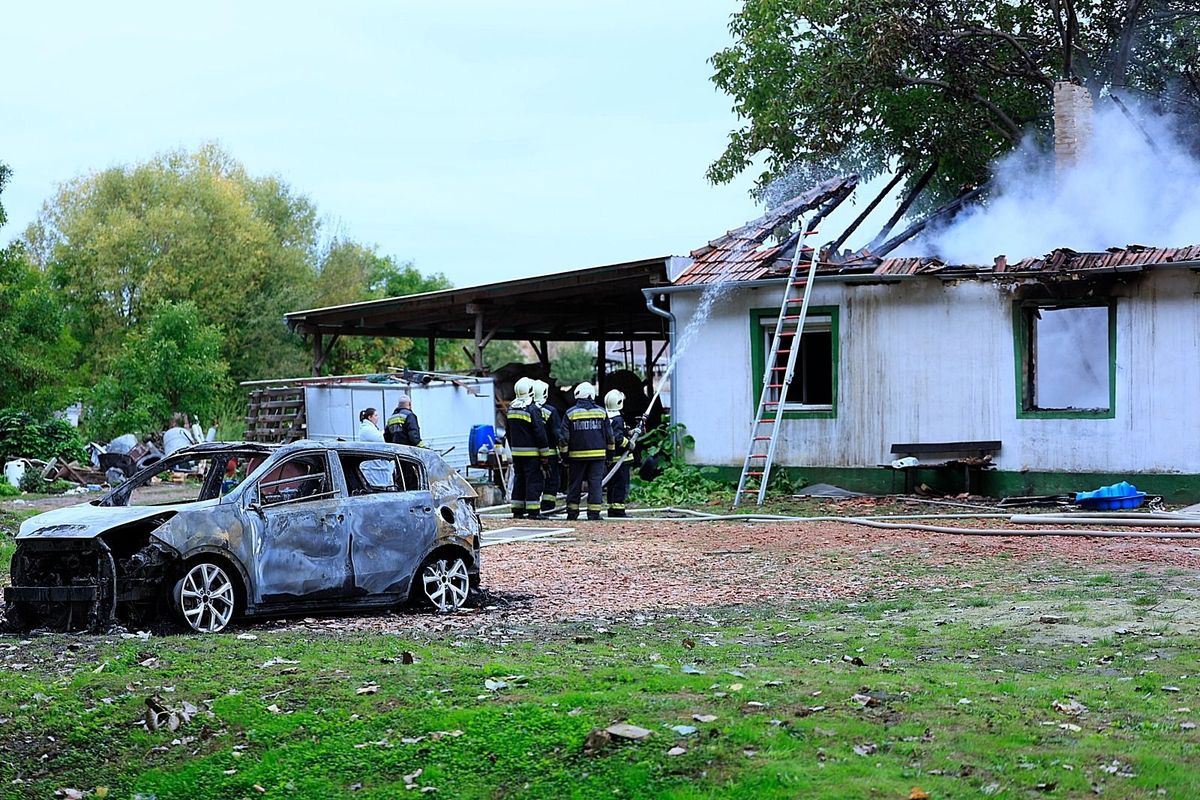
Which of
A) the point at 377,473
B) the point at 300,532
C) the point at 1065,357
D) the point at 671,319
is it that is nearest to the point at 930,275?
the point at 1065,357

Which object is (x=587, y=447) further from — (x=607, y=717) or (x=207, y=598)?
(x=607, y=717)

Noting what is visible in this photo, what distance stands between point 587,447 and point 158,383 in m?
20.6

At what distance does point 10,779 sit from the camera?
6703 millimetres

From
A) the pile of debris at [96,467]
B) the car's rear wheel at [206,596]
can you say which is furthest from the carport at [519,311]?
the car's rear wheel at [206,596]

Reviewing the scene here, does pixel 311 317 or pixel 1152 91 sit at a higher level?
pixel 1152 91

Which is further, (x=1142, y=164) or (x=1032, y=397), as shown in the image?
(x=1142, y=164)

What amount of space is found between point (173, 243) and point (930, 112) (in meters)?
36.9

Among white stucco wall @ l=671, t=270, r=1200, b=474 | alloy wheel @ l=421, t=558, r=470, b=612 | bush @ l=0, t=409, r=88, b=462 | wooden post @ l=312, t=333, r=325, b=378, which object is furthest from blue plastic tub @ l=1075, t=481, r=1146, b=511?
bush @ l=0, t=409, r=88, b=462

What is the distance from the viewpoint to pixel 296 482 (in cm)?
1073

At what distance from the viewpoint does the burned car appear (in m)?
9.82

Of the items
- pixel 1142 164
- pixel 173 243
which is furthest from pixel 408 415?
pixel 173 243

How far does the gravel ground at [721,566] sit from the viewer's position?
1133 centimetres

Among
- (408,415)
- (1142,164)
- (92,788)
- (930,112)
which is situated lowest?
(92,788)

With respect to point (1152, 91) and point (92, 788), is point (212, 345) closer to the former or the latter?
point (1152, 91)
